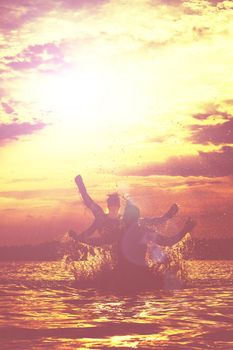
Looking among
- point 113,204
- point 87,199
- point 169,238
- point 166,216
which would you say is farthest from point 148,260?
point 87,199

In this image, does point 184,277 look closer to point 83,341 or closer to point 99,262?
point 99,262

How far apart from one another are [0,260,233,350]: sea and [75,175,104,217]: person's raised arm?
2.82 m

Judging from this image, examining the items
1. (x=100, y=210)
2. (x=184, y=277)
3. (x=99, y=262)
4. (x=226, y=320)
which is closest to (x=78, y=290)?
(x=99, y=262)

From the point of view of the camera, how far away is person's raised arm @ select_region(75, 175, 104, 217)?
64.0 feet

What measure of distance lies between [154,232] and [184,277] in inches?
132

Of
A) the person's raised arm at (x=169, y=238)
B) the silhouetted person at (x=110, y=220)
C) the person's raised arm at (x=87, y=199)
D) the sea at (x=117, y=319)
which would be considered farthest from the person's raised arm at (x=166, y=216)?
the sea at (x=117, y=319)

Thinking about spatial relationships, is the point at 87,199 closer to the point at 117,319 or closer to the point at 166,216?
the point at 166,216

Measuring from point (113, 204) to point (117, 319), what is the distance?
7429mm

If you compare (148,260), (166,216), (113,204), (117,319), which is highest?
(113,204)

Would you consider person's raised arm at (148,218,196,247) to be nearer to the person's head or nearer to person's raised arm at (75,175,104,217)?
the person's head

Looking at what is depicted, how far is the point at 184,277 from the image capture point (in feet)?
76.0

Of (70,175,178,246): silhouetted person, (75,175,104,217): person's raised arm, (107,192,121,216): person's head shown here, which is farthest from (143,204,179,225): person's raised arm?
(75,175,104,217): person's raised arm

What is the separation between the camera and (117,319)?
1309 cm

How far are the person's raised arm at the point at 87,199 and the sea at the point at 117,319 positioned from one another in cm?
282
